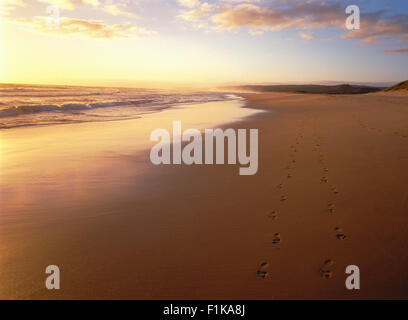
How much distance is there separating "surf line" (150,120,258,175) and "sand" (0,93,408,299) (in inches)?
38.3

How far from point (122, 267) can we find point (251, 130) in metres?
9.79

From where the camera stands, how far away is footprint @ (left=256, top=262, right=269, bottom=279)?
115 inches

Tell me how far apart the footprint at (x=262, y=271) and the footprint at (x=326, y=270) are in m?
0.60

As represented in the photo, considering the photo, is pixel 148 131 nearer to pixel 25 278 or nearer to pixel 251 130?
pixel 251 130

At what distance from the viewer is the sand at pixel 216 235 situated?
279cm

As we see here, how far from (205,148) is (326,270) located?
6042 millimetres

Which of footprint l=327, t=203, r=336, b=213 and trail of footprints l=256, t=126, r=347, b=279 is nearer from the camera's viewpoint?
trail of footprints l=256, t=126, r=347, b=279

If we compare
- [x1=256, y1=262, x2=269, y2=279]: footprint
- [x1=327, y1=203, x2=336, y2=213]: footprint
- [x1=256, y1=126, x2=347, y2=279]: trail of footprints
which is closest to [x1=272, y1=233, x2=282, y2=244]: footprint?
[x1=256, y1=126, x2=347, y2=279]: trail of footprints

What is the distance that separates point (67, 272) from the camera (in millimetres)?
3010

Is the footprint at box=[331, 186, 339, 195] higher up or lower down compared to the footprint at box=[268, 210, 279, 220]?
higher up

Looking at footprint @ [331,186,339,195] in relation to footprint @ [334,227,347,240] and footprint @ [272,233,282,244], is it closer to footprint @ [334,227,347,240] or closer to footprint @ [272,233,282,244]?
footprint @ [334,227,347,240]
